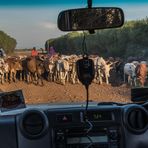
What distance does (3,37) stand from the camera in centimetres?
535

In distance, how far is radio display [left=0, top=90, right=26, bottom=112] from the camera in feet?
15.3

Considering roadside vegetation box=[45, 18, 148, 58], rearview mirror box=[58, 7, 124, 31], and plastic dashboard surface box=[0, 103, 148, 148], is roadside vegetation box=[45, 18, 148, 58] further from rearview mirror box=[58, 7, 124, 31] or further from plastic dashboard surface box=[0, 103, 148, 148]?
plastic dashboard surface box=[0, 103, 148, 148]

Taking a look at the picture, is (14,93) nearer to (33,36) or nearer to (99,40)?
(33,36)

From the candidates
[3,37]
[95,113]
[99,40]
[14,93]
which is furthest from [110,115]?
[3,37]

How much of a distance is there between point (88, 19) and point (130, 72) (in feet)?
6.13

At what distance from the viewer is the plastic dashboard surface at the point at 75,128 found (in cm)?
395

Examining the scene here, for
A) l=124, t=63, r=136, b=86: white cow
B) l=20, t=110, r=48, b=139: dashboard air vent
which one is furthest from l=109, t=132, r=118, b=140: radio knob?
l=124, t=63, r=136, b=86: white cow

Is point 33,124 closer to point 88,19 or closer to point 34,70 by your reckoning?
point 88,19

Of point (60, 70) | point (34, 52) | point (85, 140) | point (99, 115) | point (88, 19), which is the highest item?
point (88, 19)

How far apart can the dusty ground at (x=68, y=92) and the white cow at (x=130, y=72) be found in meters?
0.10

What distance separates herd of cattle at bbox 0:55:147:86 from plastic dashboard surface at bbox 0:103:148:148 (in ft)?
3.90

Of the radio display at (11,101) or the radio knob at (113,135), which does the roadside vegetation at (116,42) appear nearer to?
the radio display at (11,101)

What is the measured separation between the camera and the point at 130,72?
5852 mm

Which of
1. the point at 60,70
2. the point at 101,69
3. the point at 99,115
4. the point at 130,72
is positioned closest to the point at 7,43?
the point at 101,69
